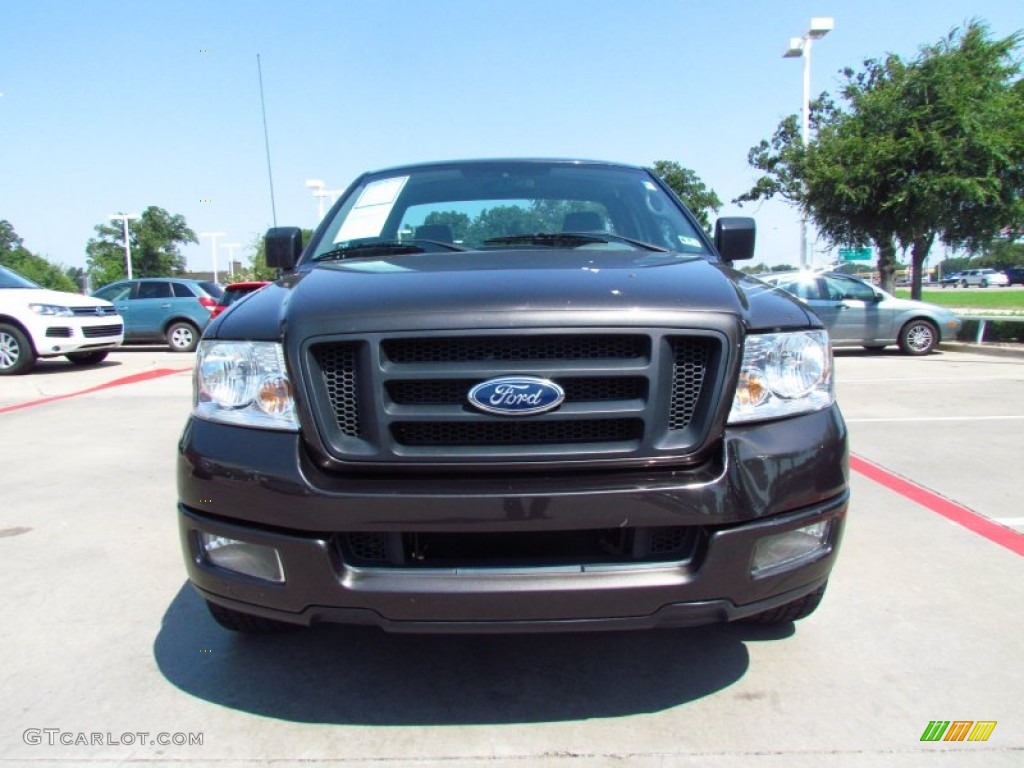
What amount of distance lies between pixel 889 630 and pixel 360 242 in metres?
2.53

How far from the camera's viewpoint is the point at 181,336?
16.4 metres

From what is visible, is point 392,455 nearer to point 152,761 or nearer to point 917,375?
point 152,761

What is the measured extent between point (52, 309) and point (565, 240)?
428 inches

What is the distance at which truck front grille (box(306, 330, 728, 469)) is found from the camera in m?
2.05

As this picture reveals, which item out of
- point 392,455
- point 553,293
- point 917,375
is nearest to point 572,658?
point 392,455

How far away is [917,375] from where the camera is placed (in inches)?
423

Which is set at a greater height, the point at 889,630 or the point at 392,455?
the point at 392,455

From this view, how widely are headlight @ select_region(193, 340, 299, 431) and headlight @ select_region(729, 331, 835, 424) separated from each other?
122 centimetres

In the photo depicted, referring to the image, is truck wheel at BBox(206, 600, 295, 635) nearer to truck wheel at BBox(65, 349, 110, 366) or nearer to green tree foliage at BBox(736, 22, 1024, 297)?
truck wheel at BBox(65, 349, 110, 366)

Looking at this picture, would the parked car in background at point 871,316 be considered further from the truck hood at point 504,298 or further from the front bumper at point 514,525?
the front bumper at point 514,525

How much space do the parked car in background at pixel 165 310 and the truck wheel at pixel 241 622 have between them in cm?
1452

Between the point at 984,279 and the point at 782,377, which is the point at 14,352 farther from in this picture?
the point at 984,279

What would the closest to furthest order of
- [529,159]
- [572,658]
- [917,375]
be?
[572,658]
[529,159]
[917,375]

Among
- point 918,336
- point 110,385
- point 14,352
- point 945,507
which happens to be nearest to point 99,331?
point 14,352
